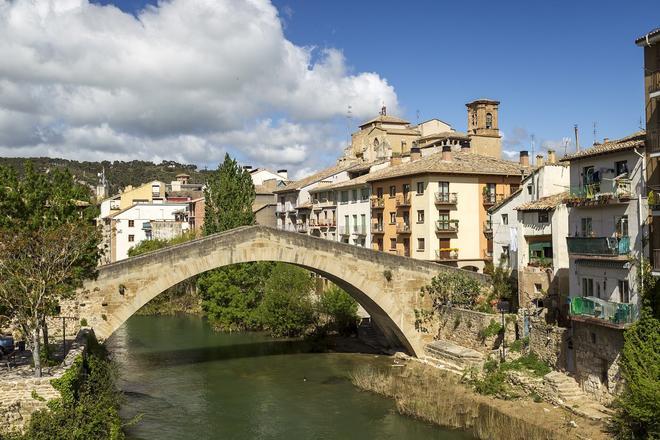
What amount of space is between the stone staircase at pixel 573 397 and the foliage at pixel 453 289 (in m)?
8.92

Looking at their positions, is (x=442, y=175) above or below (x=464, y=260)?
above

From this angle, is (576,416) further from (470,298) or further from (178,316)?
(178,316)

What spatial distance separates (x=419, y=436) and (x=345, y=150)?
5579cm

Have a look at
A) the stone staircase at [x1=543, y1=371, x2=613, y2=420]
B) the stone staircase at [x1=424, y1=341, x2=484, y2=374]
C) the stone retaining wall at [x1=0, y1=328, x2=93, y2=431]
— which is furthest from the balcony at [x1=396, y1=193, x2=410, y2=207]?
the stone retaining wall at [x1=0, y1=328, x2=93, y2=431]

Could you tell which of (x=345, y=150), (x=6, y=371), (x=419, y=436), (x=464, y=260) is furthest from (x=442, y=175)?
(x=345, y=150)

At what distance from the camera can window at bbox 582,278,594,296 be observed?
25234 millimetres

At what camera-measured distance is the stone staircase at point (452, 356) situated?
30.6 metres

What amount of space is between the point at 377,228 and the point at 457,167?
780cm

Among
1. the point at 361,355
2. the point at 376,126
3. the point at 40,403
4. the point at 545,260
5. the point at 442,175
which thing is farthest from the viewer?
the point at 376,126

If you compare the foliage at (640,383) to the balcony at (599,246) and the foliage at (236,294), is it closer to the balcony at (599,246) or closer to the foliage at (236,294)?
the balcony at (599,246)

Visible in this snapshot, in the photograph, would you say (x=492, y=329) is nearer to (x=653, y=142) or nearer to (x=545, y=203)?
(x=545, y=203)

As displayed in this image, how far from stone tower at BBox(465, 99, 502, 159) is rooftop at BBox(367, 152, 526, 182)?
24.5 feet

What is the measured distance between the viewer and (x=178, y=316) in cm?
5403

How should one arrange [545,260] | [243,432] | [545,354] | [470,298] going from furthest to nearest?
1. [470,298]
2. [545,260]
3. [545,354]
4. [243,432]
